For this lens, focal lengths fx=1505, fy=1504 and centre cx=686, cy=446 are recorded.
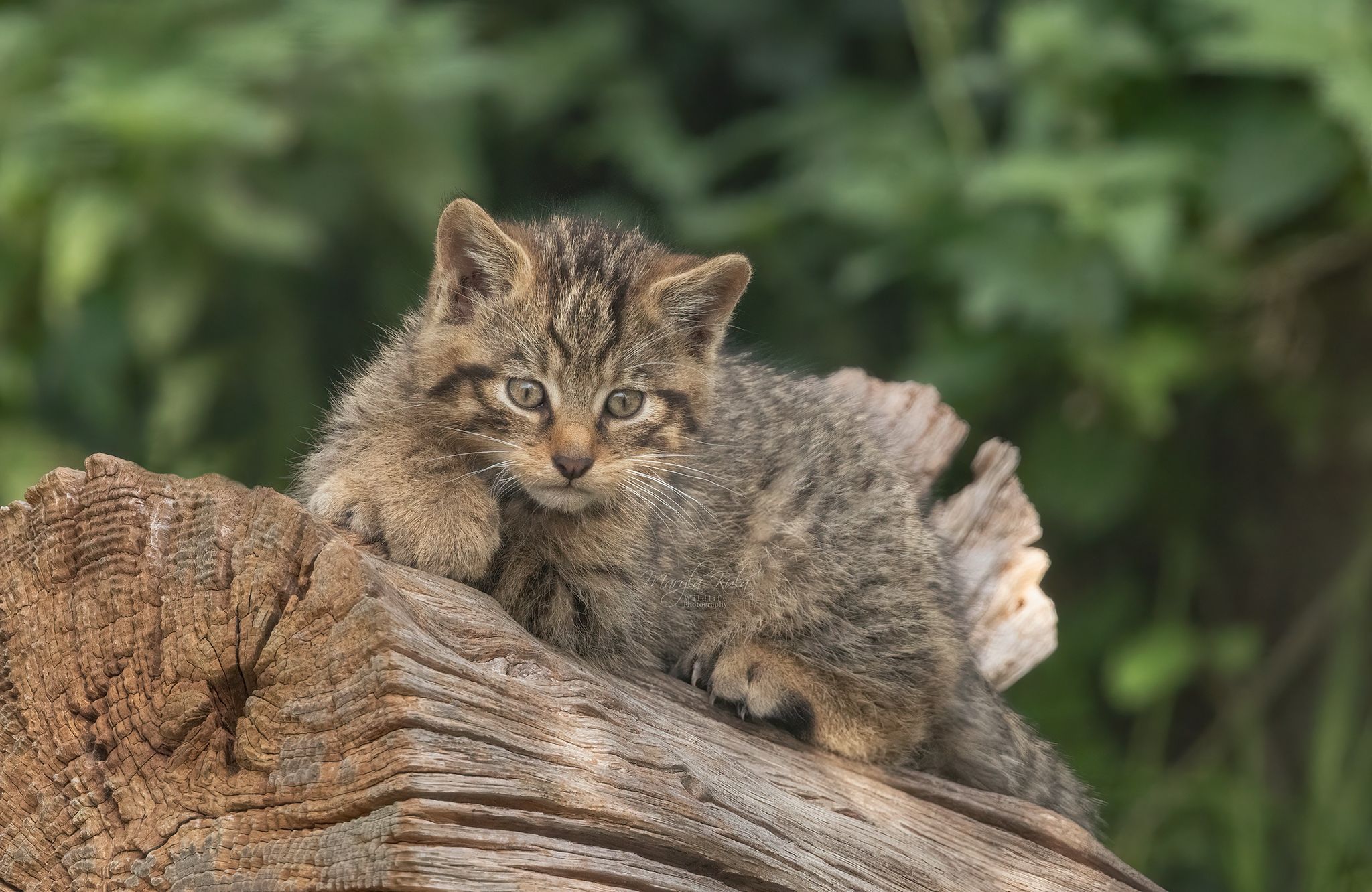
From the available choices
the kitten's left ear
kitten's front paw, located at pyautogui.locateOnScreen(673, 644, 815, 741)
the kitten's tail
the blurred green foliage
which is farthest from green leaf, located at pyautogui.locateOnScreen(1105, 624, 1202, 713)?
the kitten's left ear

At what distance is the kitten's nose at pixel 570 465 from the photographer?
421cm

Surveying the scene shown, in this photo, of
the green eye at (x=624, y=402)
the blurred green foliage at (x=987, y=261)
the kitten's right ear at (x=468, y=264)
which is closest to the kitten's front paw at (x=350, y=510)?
the kitten's right ear at (x=468, y=264)

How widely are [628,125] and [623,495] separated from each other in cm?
493

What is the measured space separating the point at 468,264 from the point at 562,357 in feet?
1.48

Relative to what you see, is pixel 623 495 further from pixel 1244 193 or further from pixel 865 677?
pixel 1244 193

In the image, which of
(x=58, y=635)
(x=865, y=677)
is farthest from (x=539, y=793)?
(x=865, y=677)

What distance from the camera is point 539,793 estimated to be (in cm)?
343

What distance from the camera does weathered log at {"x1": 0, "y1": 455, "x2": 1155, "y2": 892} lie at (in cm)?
328

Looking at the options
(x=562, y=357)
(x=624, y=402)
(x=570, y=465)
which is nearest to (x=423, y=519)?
(x=570, y=465)

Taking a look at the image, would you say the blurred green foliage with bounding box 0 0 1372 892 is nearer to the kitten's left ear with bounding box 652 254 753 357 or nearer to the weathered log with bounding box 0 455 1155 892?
the kitten's left ear with bounding box 652 254 753 357

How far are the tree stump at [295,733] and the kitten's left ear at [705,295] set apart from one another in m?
1.24

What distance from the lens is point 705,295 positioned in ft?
15.8

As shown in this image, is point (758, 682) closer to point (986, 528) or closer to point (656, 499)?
point (656, 499)

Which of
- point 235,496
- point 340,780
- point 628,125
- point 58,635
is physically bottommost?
point 340,780
